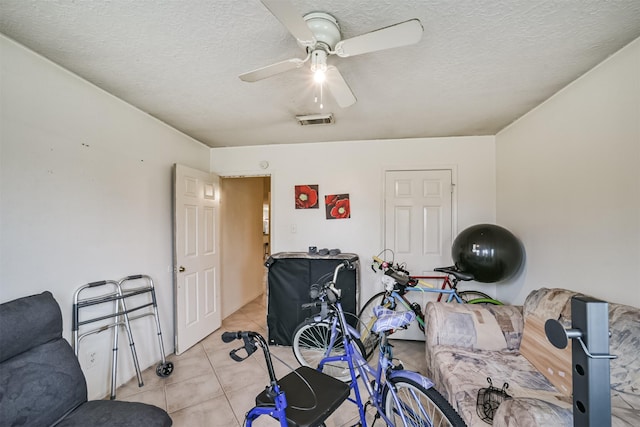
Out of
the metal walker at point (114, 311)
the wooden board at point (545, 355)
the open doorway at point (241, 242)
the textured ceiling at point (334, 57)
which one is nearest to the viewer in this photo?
the textured ceiling at point (334, 57)

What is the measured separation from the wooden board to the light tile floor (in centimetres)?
103

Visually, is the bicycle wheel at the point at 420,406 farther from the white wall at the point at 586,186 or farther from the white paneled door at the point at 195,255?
the white paneled door at the point at 195,255

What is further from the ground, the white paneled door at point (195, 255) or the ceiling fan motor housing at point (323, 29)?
the ceiling fan motor housing at point (323, 29)

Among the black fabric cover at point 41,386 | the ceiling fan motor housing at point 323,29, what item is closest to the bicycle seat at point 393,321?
the ceiling fan motor housing at point 323,29

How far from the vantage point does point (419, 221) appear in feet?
10.5

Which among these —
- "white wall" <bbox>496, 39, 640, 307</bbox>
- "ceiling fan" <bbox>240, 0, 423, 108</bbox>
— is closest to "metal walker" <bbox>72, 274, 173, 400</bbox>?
"ceiling fan" <bbox>240, 0, 423, 108</bbox>

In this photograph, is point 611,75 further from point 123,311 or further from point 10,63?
point 123,311

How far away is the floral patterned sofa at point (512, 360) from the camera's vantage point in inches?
41.9

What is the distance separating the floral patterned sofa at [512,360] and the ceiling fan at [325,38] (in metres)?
1.57

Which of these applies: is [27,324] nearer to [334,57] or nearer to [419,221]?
[334,57]

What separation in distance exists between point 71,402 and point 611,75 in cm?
351

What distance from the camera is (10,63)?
4.94 feet

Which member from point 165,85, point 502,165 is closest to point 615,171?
point 502,165

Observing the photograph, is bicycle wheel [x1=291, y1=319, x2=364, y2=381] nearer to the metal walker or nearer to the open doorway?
the open doorway
